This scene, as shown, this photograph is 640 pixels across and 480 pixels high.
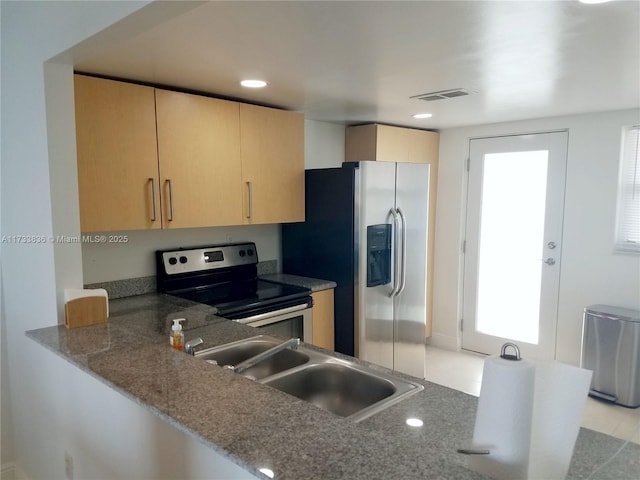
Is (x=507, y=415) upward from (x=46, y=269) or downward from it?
downward

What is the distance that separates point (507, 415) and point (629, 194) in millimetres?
3353

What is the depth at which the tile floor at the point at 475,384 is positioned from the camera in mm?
2992

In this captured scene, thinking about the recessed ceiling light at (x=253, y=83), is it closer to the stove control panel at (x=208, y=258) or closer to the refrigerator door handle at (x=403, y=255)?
the stove control panel at (x=208, y=258)

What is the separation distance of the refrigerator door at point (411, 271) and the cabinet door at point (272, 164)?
76 centimetres

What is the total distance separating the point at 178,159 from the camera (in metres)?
2.52

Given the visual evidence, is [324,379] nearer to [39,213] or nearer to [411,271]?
[39,213]

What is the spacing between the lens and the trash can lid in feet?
10.5

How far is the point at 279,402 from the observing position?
1.20m

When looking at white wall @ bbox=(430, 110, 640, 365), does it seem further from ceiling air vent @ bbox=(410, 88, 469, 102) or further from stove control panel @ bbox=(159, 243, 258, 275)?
stove control panel @ bbox=(159, 243, 258, 275)

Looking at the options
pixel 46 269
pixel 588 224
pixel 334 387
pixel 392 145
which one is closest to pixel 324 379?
pixel 334 387

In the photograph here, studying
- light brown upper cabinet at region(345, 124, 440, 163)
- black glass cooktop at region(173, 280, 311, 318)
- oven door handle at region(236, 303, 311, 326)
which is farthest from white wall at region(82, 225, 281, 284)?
light brown upper cabinet at region(345, 124, 440, 163)

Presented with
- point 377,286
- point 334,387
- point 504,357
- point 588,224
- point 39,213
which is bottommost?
point 334,387

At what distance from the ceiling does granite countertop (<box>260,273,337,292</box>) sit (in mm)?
1219

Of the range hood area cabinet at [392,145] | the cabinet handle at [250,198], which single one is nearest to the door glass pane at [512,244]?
the range hood area cabinet at [392,145]
